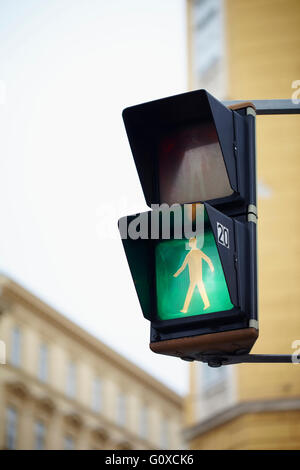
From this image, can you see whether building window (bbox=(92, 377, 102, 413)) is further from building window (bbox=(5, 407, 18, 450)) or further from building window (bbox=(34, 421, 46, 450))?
building window (bbox=(5, 407, 18, 450))

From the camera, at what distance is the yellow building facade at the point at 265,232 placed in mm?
19266

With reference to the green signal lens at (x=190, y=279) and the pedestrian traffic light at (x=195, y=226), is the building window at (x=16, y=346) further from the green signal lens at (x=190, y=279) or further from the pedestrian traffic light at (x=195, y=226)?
the green signal lens at (x=190, y=279)

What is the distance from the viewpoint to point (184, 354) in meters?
3.37

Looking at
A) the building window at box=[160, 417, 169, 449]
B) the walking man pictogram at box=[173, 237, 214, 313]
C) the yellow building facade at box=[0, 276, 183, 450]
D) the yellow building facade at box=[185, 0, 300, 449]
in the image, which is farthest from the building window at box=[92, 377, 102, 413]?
the walking man pictogram at box=[173, 237, 214, 313]

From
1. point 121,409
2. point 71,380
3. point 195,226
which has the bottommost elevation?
point 195,226

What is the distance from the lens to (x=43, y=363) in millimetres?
43656

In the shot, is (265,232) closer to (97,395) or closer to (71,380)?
(71,380)

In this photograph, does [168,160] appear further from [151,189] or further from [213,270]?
[213,270]

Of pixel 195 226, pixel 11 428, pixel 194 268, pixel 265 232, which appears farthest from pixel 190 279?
pixel 11 428

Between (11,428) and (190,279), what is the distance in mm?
37299

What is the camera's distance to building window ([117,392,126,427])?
164 ft

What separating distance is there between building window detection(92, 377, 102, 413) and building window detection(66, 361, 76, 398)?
1936mm

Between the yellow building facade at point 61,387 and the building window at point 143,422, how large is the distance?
0.02 m
